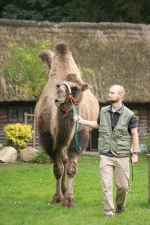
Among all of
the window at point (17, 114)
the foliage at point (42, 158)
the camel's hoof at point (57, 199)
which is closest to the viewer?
the camel's hoof at point (57, 199)

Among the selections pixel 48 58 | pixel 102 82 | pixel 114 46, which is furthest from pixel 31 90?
pixel 48 58

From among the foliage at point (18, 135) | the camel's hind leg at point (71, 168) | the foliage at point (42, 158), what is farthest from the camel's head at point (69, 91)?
the foliage at point (18, 135)

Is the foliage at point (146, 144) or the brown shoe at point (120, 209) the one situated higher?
the foliage at point (146, 144)

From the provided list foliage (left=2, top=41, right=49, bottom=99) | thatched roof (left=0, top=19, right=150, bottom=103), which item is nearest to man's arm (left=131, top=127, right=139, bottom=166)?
foliage (left=2, top=41, right=49, bottom=99)

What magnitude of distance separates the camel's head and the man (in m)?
0.66

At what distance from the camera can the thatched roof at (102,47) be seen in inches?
1083

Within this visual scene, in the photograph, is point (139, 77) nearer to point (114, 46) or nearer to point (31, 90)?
point (114, 46)

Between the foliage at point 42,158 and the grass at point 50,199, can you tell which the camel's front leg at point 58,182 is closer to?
the grass at point 50,199

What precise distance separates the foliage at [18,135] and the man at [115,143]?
13.1 meters

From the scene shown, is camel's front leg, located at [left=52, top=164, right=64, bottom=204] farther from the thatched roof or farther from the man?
the thatched roof

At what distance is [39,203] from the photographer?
11.5 metres

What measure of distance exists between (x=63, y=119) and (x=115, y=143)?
50.3 inches

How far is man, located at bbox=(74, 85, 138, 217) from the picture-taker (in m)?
9.45

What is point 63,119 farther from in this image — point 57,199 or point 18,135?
point 18,135
